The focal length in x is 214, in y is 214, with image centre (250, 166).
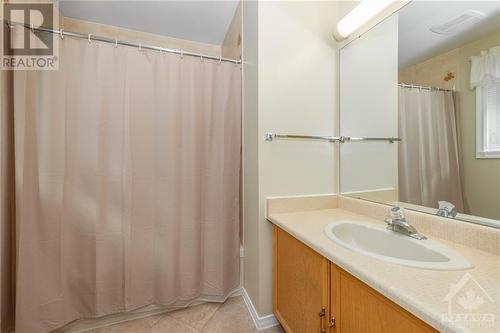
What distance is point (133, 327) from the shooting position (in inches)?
54.1

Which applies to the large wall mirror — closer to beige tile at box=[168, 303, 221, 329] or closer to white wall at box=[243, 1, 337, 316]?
white wall at box=[243, 1, 337, 316]

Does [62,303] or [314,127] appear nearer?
[62,303]

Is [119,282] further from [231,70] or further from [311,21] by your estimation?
[311,21]

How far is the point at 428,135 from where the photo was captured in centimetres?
102

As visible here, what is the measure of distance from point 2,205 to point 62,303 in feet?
2.14

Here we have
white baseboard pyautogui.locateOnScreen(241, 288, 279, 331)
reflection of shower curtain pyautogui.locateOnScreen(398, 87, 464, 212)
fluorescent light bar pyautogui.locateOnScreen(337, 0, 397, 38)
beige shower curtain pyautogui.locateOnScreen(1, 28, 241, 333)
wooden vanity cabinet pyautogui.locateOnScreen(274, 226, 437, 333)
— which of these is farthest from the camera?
white baseboard pyautogui.locateOnScreen(241, 288, 279, 331)

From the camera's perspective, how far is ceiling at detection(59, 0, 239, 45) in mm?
1719

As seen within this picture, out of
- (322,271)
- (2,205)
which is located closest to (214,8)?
(2,205)

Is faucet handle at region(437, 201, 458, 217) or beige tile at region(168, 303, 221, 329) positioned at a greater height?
faucet handle at region(437, 201, 458, 217)

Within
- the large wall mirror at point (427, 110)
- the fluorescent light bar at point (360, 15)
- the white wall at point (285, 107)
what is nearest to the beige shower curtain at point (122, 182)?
the white wall at point (285, 107)

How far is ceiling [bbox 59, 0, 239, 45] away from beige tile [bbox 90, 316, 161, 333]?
2.35 meters

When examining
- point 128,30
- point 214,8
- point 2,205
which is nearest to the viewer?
point 2,205

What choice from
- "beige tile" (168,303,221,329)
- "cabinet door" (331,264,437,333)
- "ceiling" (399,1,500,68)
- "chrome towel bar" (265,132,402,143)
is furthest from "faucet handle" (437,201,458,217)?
"beige tile" (168,303,221,329)

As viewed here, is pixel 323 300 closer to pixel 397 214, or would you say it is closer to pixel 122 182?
pixel 397 214
